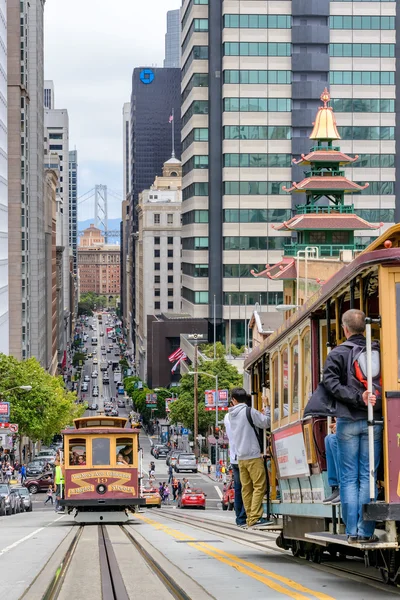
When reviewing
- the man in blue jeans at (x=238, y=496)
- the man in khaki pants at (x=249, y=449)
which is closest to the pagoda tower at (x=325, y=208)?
the man in blue jeans at (x=238, y=496)

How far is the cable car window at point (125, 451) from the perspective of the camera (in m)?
32.5

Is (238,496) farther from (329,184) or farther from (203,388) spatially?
(203,388)

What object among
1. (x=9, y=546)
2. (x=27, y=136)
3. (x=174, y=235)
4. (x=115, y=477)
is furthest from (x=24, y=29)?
(x=9, y=546)

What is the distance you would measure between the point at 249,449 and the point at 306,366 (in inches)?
106

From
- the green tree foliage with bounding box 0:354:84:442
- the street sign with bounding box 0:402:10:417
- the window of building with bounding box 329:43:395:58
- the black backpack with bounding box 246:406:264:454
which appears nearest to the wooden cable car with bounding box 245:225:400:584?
the black backpack with bounding box 246:406:264:454

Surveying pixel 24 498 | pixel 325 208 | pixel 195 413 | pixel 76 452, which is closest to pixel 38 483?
pixel 195 413

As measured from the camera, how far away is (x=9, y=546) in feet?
65.9

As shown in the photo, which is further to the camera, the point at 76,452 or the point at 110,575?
the point at 76,452

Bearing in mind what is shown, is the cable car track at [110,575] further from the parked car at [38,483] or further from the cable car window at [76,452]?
the parked car at [38,483]

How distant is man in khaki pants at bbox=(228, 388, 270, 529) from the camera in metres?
15.4

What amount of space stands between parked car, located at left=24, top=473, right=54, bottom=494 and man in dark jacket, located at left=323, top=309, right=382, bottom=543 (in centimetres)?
5884

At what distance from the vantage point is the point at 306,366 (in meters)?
13.2

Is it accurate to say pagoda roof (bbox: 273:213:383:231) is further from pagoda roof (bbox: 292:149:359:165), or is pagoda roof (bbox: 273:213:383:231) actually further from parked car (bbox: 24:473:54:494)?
parked car (bbox: 24:473:54:494)

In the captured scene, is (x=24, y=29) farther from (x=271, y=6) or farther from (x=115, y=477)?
(x=115, y=477)
